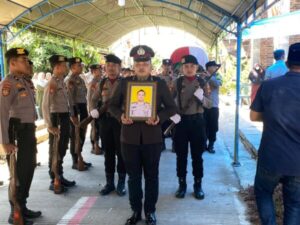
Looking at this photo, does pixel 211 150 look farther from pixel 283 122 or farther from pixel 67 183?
pixel 283 122

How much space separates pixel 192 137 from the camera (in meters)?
5.06

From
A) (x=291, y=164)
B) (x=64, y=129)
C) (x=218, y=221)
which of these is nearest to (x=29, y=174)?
(x=64, y=129)

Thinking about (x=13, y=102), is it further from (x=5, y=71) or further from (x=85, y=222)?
(x=5, y=71)

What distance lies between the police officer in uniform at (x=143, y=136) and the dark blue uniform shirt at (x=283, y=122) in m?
1.24

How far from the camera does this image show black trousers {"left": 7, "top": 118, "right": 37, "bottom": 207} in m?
4.26

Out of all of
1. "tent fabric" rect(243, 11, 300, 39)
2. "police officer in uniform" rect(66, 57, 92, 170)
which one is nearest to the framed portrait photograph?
"police officer in uniform" rect(66, 57, 92, 170)

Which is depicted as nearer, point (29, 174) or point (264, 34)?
point (29, 174)

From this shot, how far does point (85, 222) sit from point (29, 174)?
85 cm

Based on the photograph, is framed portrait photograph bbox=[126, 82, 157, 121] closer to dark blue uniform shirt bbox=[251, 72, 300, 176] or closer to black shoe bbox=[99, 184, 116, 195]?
dark blue uniform shirt bbox=[251, 72, 300, 176]

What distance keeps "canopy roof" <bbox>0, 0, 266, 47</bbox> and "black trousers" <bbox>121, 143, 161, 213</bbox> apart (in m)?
3.04

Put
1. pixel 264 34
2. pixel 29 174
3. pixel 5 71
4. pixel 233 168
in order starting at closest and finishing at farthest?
pixel 29 174 → pixel 233 168 → pixel 264 34 → pixel 5 71

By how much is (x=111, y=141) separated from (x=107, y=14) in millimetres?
9149

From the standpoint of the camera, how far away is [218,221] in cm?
443

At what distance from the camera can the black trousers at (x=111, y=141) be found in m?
5.24
